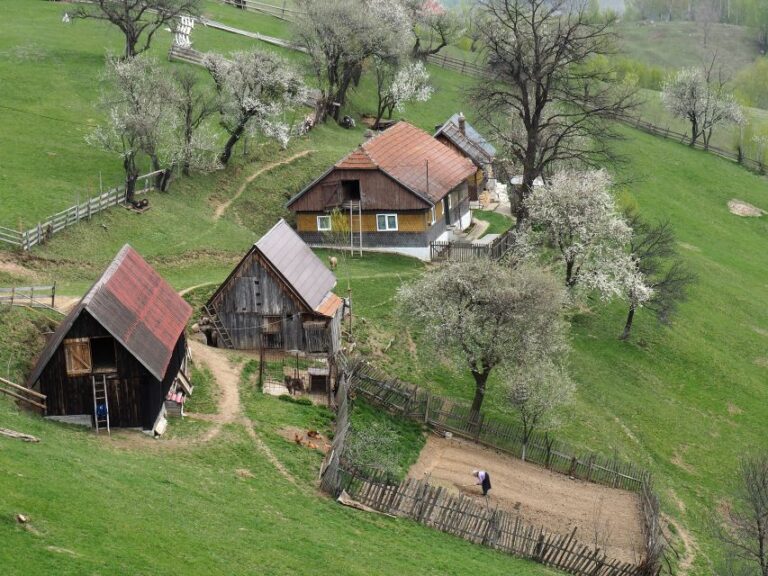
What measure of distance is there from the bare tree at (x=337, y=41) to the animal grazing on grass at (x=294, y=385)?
44494 mm

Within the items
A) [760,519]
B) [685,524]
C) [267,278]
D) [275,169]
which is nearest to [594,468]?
[685,524]

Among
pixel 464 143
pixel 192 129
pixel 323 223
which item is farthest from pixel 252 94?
pixel 464 143

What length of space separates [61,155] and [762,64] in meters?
130

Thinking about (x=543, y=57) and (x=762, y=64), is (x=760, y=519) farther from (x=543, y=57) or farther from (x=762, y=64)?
(x=762, y=64)

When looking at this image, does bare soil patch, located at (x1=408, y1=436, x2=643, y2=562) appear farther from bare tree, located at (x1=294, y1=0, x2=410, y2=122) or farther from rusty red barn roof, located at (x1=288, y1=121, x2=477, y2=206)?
bare tree, located at (x1=294, y1=0, x2=410, y2=122)

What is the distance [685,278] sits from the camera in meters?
65.7

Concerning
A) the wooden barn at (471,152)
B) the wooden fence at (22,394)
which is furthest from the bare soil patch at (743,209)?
the wooden fence at (22,394)

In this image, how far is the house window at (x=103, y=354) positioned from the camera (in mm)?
37312

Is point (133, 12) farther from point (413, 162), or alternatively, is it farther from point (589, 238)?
point (589, 238)

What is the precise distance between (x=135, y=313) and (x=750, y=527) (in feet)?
82.4

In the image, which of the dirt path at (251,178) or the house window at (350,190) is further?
the dirt path at (251,178)

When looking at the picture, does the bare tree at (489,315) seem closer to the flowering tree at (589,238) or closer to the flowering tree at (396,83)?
the flowering tree at (589,238)

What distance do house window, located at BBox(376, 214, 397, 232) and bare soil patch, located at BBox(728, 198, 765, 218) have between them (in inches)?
1780

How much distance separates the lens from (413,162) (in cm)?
7012
